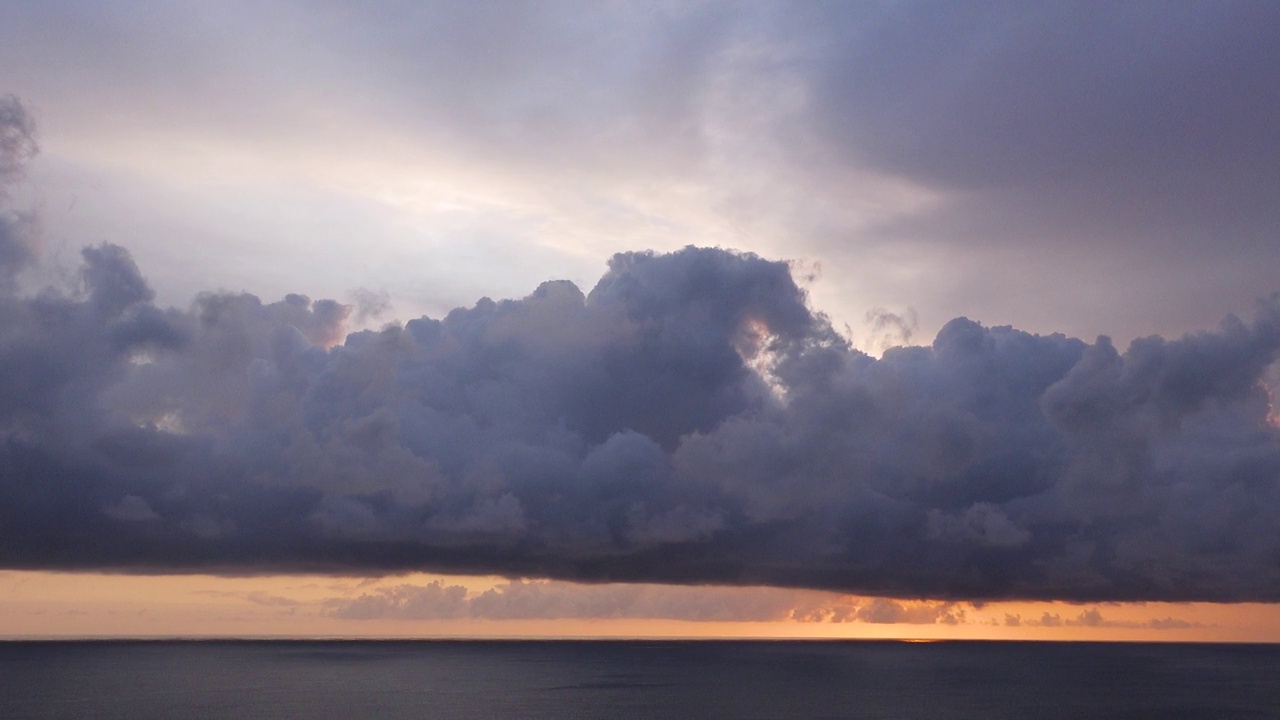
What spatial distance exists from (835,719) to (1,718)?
139 metres

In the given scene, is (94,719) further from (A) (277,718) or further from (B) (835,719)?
(B) (835,719)

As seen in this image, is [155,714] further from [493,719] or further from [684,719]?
[684,719]

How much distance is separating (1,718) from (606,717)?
3898 inches

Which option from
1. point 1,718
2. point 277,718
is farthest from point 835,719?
point 1,718

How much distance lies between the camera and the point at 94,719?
18412 cm

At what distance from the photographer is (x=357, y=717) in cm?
18812

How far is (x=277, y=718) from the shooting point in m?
184

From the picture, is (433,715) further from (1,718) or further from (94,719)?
(1,718)

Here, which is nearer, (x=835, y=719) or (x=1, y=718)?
(x=1, y=718)

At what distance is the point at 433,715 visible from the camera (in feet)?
640

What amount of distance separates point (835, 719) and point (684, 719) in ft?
87.3

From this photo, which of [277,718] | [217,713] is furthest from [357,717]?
[217,713]

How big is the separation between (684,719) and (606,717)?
13.7 m

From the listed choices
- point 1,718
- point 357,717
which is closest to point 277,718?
point 357,717
